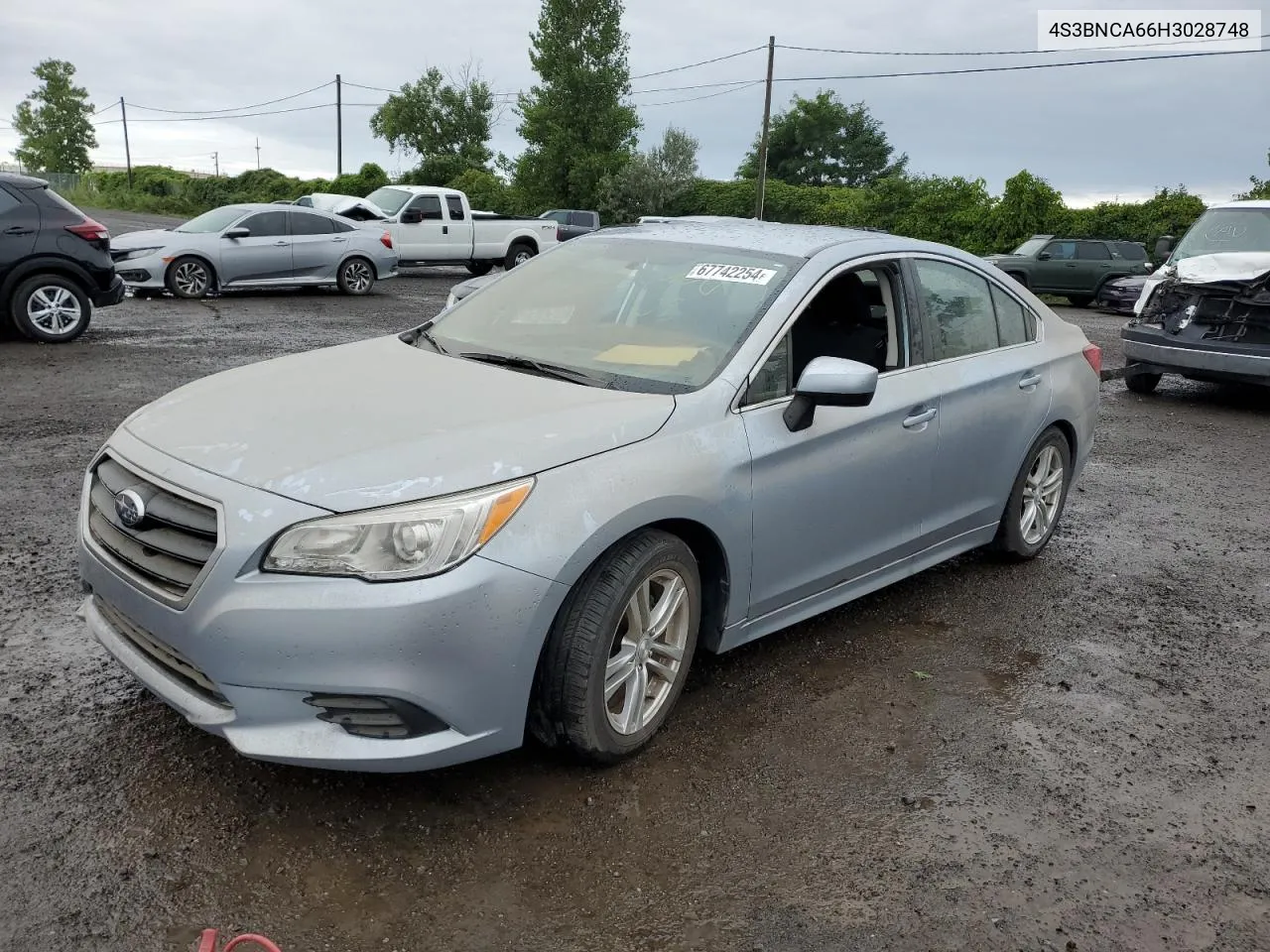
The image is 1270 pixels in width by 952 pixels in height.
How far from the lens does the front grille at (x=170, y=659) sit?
293 centimetres

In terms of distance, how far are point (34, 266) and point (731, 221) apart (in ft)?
29.7

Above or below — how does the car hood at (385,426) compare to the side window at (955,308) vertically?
below

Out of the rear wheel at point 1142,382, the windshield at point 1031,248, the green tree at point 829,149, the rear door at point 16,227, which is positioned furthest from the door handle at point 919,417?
the green tree at point 829,149

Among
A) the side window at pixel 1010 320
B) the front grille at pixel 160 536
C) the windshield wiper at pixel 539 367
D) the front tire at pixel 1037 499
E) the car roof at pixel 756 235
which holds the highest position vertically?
the car roof at pixel 756 235

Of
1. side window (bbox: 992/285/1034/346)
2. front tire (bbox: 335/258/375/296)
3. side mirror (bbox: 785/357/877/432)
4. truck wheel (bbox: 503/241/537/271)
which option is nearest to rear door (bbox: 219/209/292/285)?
front tire (bbox: 335/258/375/296)

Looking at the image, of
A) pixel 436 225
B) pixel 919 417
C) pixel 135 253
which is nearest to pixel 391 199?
pixel 436 225

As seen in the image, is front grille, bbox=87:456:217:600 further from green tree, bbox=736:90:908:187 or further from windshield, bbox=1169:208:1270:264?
green tree, bbox=736:90:908:187

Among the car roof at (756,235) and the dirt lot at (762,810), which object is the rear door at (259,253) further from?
the car roof at (756,235)

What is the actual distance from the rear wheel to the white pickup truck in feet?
45.8

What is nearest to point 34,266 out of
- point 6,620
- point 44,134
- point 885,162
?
point 6,620

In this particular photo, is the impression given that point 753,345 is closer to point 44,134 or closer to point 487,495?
point 487,495

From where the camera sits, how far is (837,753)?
3.64 metres

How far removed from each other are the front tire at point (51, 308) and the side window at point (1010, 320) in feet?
32.6

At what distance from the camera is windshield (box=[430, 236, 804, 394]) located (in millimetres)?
3824
